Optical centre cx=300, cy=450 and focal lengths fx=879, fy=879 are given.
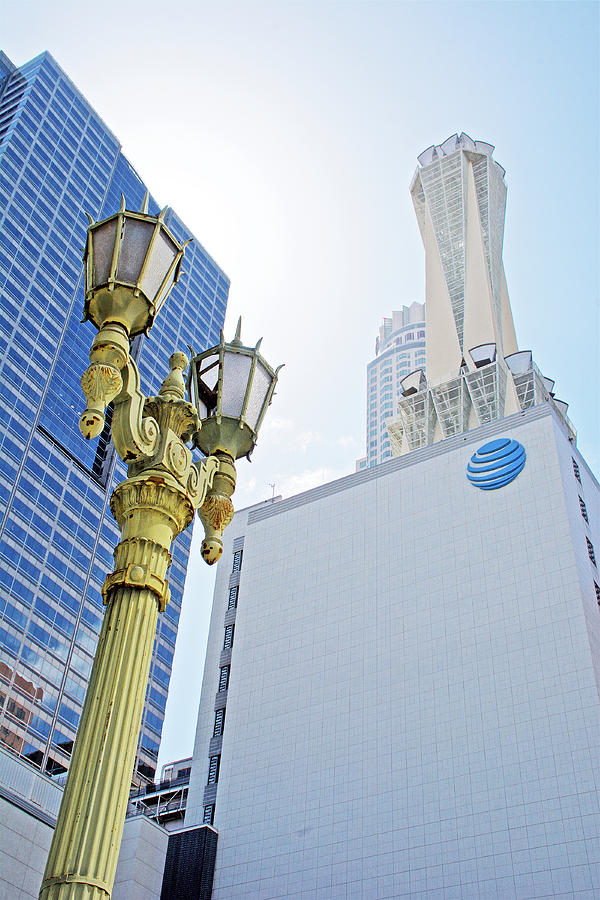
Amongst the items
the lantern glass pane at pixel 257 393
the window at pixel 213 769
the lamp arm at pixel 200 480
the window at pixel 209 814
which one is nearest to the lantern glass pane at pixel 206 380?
the lantern glass pane at pixel 257 393

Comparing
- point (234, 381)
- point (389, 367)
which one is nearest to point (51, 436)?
point (389, 367)

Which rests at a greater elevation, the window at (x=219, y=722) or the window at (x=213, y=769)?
the window at (x=219, y=722)

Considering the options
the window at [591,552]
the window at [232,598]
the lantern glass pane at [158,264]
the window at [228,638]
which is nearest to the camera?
the lantern glass pane at [158,264]

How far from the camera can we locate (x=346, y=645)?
178 ft

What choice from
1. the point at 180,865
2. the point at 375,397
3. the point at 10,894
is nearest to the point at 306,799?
the point at 180,865

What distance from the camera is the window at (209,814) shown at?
171 ft

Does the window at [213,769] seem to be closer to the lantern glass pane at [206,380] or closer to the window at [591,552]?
the window at [591,552]

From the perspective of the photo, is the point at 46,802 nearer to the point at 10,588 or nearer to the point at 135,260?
the point at 135,260

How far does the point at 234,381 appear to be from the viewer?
1073 cm

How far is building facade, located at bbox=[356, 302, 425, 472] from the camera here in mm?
144500

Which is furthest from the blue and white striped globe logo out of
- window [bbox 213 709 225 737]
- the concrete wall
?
the concrete wall

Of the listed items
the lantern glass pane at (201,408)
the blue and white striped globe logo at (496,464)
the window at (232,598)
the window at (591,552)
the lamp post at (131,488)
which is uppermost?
the blue and white striped globe logo at (496,464)

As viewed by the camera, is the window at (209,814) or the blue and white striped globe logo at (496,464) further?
the blue and white striped globe logo at (496,464)

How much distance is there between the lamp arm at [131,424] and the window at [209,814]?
160ft
